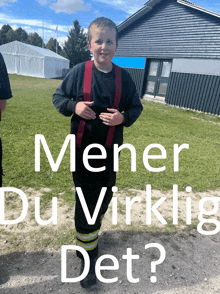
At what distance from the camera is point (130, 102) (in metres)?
2.09

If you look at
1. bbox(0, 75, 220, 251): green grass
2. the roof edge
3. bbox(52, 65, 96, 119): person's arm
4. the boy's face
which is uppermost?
the roof edge

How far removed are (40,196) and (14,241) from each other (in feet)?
3.06

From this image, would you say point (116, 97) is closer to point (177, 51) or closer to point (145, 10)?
point (177, 51)

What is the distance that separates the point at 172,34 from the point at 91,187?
15.5m

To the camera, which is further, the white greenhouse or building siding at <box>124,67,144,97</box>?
the white greenhouse

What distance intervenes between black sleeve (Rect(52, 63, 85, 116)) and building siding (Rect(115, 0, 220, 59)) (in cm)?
1297

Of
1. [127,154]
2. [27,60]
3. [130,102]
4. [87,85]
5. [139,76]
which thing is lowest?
[127,154]

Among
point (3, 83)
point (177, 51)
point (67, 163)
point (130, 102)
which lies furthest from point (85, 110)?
point (177, 51)

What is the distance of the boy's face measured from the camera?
1.81 m

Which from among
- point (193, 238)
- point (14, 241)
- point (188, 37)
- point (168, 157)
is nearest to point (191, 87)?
point (188, 37)

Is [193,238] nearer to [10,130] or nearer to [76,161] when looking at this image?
[76,161]

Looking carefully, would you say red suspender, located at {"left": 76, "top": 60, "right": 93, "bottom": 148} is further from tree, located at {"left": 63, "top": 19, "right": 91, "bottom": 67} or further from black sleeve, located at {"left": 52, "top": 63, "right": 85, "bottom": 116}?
tree, located at {"left": 63, "top": 19, "right": 91, "bottom": 67}

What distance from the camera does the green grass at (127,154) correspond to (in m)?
3.92

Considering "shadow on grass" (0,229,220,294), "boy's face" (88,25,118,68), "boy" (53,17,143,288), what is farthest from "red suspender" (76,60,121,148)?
"shadow on grass" (0,229,220,294)
